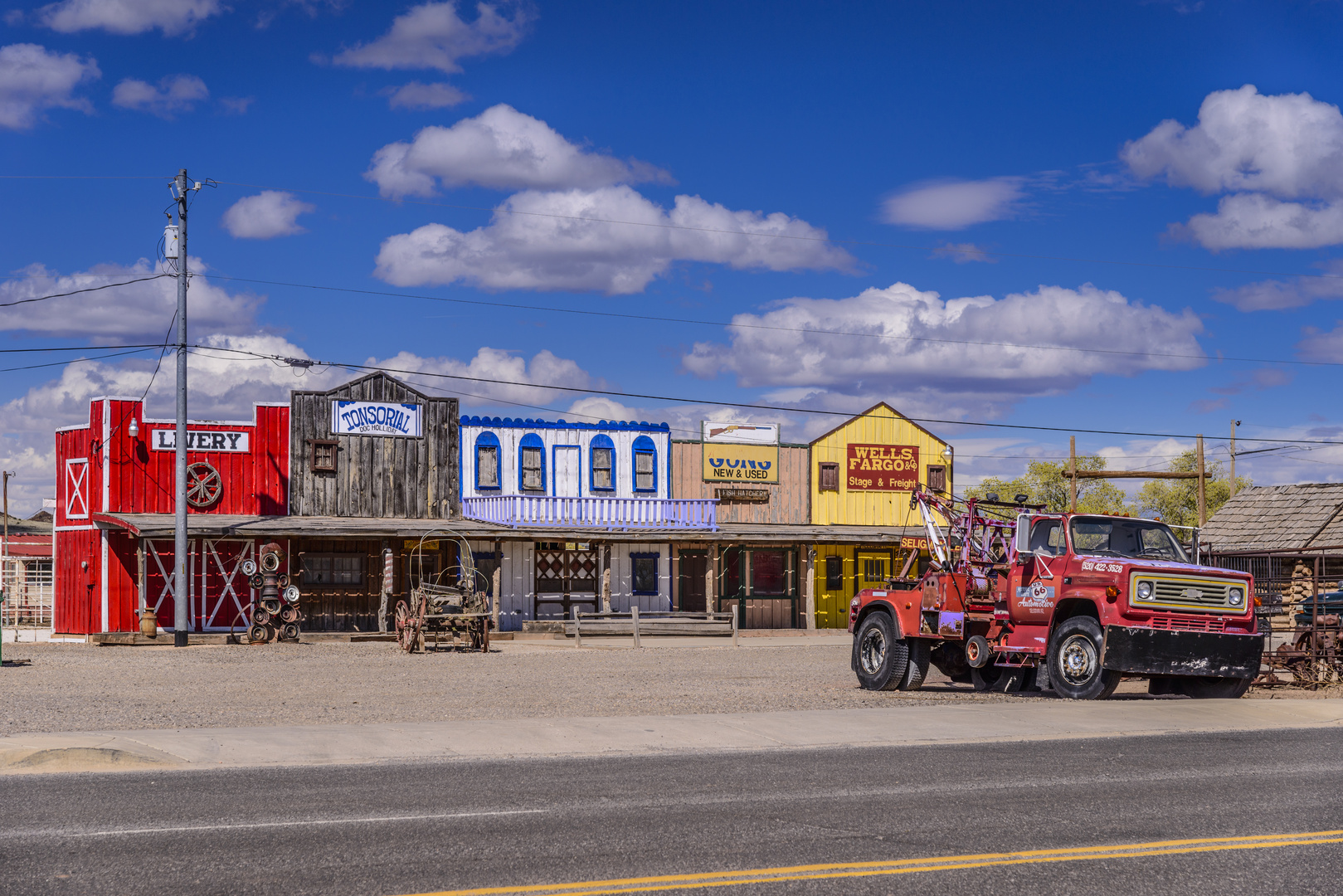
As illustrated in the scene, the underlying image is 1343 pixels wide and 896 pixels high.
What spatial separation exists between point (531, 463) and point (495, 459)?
1.05 m

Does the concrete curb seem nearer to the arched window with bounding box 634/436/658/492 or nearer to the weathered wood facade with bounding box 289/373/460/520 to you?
the weathered wood facade with bounding box 289/373/460/520

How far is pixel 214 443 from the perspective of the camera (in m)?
36.5

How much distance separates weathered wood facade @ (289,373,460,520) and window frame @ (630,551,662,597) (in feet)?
18.1

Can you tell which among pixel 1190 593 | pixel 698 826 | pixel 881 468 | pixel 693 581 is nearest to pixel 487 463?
pixel 693 581

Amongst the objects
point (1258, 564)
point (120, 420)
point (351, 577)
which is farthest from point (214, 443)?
point (1258, 564)

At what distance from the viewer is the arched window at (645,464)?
134 ft

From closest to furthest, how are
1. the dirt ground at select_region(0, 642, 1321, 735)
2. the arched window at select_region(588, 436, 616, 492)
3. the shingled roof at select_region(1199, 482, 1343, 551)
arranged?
the dirt ground at select_region(0, 642, 1321, 735)
the shingled roof at select_region(1199, 482, 1343, 551)
the arched window at select_region(588, 436, 616, 492)

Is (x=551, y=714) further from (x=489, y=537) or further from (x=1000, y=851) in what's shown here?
(x=489, y=537)

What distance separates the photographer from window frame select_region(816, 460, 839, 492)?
140ft

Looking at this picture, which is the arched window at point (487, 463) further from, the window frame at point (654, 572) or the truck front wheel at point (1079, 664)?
the truck front wheel at point (1079, 664)

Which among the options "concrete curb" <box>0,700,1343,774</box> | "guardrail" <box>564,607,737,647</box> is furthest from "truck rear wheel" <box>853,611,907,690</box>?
"guardrail" <box>564,607,737,647</box>

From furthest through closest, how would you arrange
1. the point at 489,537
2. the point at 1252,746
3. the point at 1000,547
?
the point at 489,537 < the point at 1000,547 < the point at 1252,746

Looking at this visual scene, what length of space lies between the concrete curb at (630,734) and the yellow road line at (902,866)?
5656 millimetres

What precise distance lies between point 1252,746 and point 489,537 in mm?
24294
